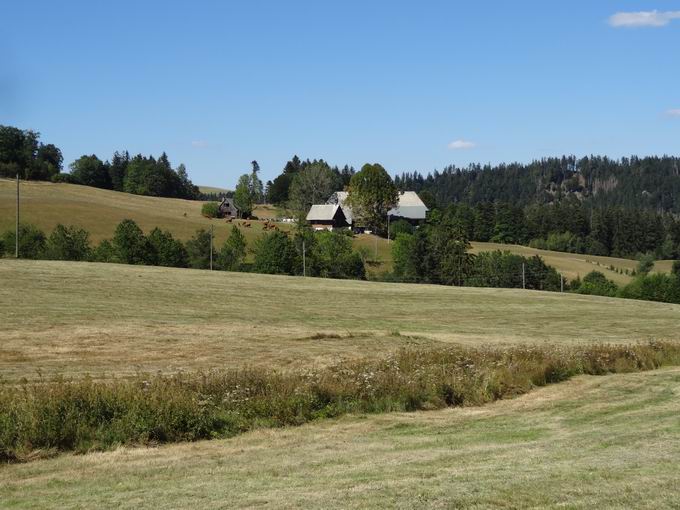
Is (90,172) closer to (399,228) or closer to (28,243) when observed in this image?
(399,228)

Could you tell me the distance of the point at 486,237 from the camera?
173 m

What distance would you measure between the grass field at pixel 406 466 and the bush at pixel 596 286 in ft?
260

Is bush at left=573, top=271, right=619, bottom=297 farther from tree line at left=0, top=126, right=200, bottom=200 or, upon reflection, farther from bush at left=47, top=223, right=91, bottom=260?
tree line at left=0, top=126, right=200, bottom=200

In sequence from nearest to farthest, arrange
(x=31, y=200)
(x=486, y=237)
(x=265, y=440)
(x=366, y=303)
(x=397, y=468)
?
(x=397, y=468) → (x=265, y=440) → (x=366, y=303) → (x=31, y=200) → (x=486, y=237)

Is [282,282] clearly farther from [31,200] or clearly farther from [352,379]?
[31,200]

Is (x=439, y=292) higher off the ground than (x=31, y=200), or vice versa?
(x=31, y=200)

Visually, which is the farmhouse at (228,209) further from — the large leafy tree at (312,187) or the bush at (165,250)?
the bush at (165,250)

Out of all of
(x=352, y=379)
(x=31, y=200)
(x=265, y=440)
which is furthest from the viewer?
(x=31, y=200)

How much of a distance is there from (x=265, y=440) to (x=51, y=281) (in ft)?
125

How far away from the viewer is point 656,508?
9.13 m

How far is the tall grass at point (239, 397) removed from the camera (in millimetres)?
14102

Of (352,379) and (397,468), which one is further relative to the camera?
(352,379)

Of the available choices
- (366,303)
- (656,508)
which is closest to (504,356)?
(656,508)

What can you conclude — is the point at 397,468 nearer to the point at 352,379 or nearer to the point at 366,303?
the point at 352,379
